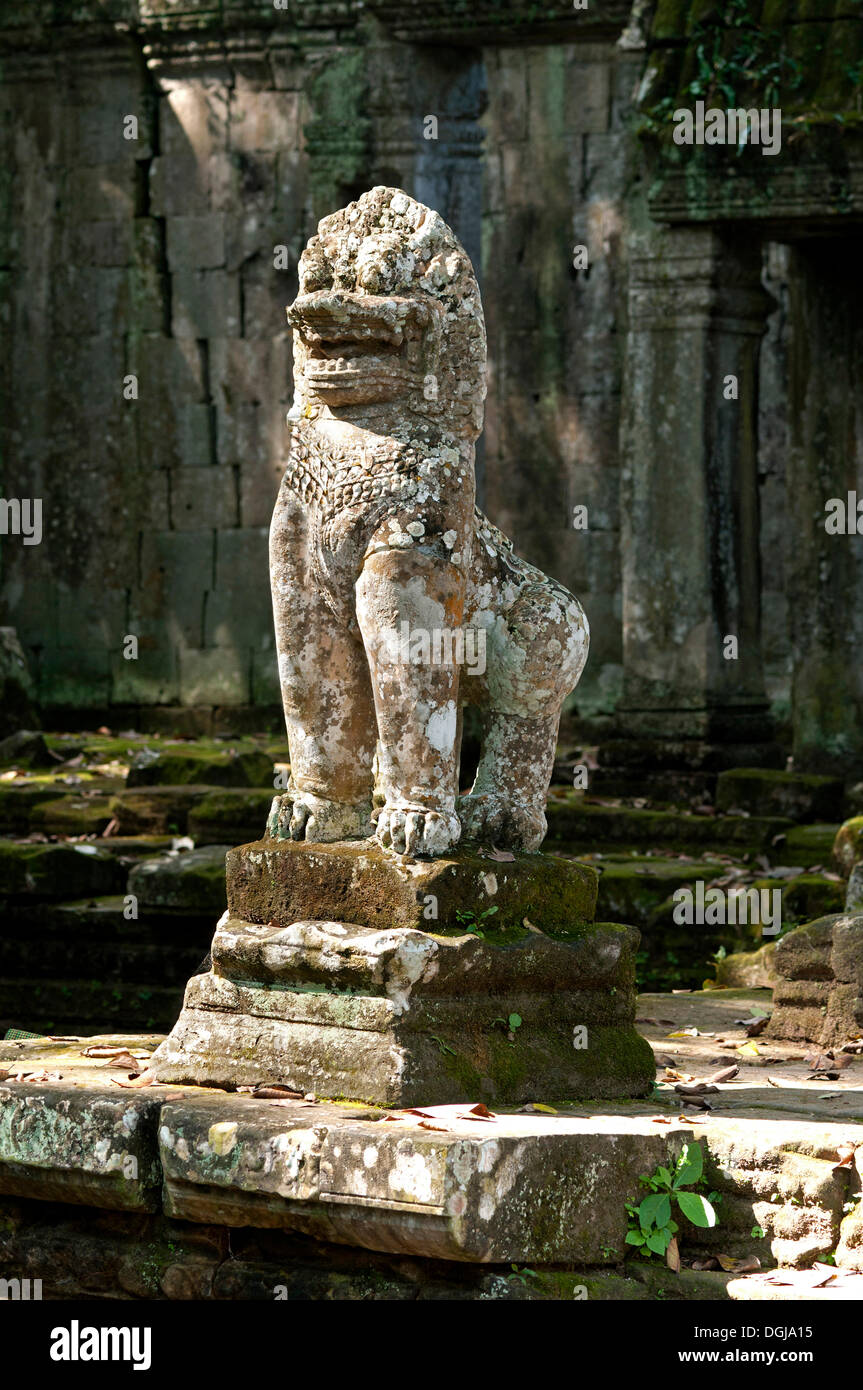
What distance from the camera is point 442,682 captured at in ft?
19.1

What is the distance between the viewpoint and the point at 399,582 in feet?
18.8

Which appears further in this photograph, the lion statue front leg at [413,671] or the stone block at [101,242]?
the stone block at [101,242]

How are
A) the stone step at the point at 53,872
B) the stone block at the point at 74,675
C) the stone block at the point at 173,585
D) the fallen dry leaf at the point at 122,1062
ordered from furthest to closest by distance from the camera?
the stone block at the point at 74,675 < the stone block at the point at 173,585 < the stone step at the point at 53,872 < the fallen dry leaf at the point at 122,1062

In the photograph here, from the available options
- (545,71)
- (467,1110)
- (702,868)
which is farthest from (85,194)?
(467,1110)

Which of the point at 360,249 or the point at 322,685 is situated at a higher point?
the point at 360,249

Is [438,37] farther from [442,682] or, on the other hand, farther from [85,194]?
[442,682]

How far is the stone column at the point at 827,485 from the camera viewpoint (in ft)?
37.4

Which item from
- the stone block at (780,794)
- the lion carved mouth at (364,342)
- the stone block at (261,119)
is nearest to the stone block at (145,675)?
the stone block at (261,119)

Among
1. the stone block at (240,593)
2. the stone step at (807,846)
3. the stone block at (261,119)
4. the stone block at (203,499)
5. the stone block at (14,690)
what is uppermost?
the stone block at (261,119)

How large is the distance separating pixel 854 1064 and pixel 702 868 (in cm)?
330

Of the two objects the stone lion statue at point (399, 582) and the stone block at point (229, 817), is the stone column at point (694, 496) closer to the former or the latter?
the stone block at point (229, 817)

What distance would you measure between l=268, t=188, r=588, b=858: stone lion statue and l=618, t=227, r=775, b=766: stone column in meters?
5.42

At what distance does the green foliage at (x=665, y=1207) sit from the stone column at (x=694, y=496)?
20.2ft

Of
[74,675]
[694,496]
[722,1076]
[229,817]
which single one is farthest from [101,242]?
[722,1076]
